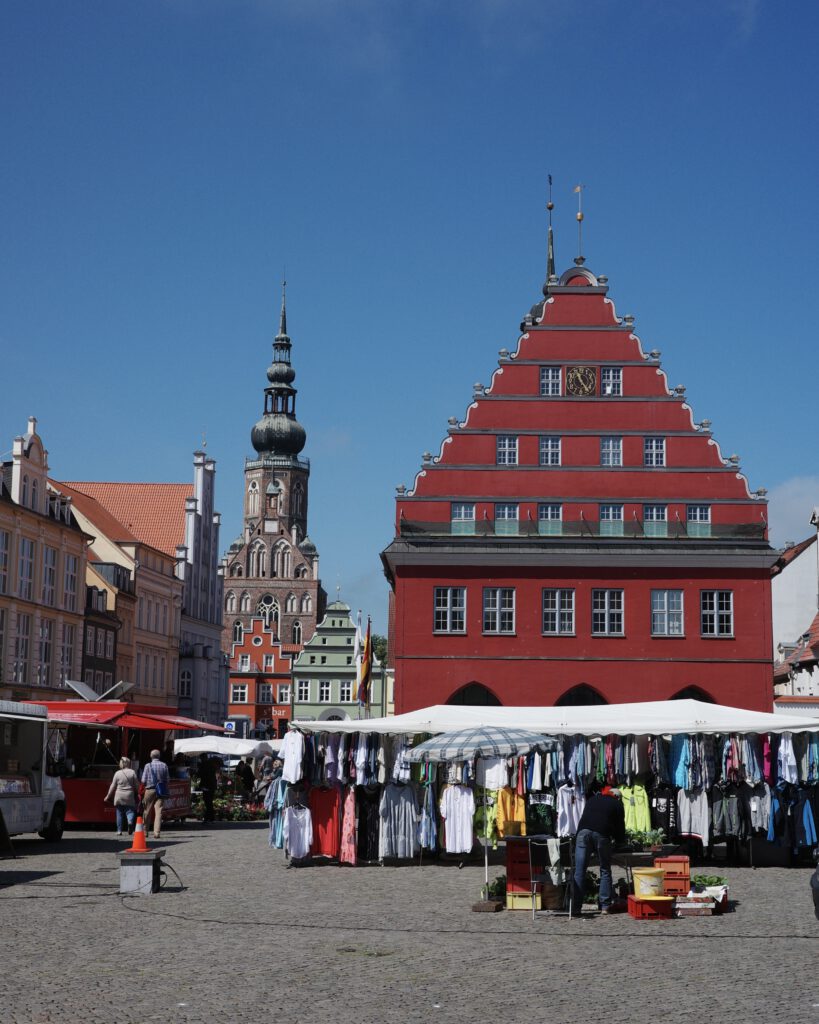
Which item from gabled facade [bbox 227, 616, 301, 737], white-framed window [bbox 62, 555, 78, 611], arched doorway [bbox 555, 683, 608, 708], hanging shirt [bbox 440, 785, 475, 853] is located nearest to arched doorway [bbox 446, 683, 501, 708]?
arched doorway [bbox 555, 683, 608, 708]

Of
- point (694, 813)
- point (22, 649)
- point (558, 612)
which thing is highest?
point (558, 612)

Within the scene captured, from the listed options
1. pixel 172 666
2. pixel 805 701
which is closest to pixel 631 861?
pixel 805 701

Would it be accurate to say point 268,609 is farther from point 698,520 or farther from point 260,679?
point 698,520

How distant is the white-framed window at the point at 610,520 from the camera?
4581 cm

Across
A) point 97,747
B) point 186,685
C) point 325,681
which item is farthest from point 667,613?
point 325,681

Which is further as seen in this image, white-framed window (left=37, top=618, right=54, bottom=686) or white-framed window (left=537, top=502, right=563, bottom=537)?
white-framed window (left=37, top=618, right=54, bottom=686)

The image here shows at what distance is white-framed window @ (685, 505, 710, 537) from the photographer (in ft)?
150

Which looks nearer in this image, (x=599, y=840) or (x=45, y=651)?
(x=599, y=840)

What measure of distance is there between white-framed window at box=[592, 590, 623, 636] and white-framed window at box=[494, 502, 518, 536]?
3.47 metres

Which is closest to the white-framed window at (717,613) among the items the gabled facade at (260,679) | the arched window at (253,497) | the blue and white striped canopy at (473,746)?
the blue and white striped canopy at (473,746)

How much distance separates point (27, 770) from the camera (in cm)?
2530

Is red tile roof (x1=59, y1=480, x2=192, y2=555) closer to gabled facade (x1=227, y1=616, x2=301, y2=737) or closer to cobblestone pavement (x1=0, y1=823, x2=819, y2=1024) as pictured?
gabled facade (x1=227, y1=616, x2=301, y2=737)

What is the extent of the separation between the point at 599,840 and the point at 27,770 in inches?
524

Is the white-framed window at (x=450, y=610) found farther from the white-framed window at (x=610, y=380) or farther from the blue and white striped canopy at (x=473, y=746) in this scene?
the blue and white striped canopy at (x=473, y=746)
